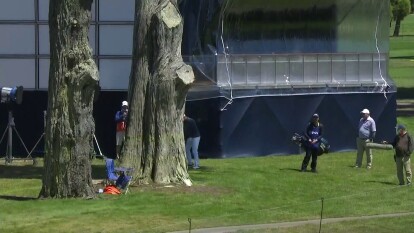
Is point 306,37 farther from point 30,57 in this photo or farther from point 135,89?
point 135,89

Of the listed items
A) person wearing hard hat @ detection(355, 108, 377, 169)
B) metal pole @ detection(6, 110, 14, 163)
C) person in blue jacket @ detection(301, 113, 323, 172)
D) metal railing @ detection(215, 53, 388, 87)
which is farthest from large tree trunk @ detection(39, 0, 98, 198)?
metal railing @ detection(215, 53, 388, 87)

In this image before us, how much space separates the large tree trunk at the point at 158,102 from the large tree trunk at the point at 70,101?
2.12 metres

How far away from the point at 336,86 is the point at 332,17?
2284 mm

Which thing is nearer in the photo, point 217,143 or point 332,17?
point 217,143

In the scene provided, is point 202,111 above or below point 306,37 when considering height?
below

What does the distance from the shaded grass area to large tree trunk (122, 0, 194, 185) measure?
55cm

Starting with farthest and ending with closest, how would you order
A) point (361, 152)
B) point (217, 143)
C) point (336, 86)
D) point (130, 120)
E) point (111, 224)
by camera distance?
point (336, 86)
point (217, 143)
point (361, 152)
point (130, 120)
point (111, 224)

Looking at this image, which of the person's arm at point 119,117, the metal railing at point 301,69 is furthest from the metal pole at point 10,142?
the metal railing at point 301,69

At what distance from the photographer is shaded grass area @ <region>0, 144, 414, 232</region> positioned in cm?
2017

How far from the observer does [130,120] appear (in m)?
24.5

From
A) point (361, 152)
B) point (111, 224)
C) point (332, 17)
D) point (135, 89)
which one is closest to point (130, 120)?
point (135, 89)

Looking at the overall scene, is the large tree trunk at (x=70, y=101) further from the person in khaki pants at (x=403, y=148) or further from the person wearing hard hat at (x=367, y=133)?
the person wearing hard hat at (x=367, y=133)

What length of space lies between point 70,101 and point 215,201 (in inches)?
139

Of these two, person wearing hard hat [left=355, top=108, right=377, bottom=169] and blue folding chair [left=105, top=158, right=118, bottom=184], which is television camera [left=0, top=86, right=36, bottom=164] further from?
person wearing hard hat [left=355, top=108, right=377, bottom=169]
